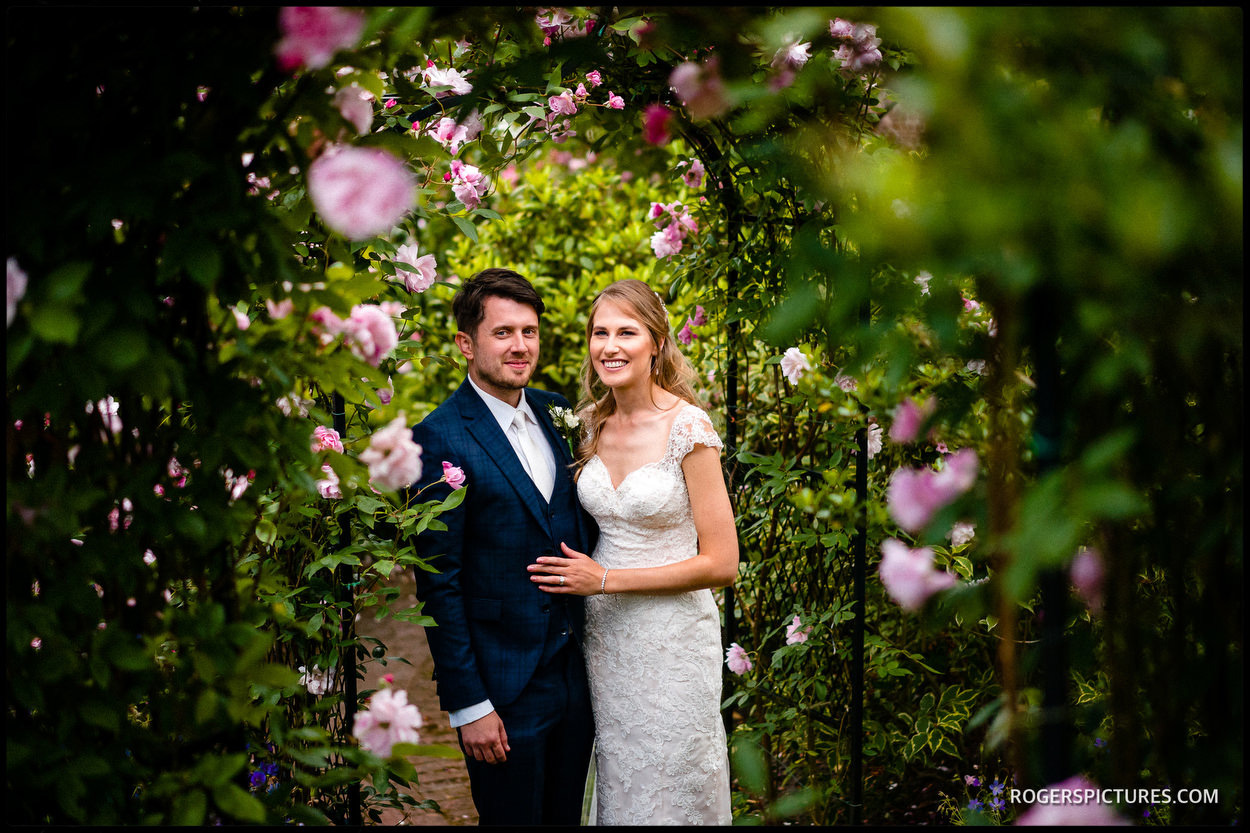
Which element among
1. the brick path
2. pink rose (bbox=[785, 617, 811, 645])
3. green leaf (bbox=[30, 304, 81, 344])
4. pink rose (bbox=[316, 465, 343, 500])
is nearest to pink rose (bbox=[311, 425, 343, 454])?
pink rose (bbox=[316, 465, 343, 500])

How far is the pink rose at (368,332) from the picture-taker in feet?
4.39

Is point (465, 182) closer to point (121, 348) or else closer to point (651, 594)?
point (651, 594)

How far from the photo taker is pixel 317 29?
41.4 inches

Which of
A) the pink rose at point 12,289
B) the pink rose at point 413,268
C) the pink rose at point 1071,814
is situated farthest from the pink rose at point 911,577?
the pink rose at point 413,268

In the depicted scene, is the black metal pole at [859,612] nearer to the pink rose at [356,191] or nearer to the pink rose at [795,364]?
the pink rose at [795,364]

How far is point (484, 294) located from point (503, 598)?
944 mm

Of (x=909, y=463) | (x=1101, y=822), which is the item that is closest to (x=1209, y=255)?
(x=1101, y=822)

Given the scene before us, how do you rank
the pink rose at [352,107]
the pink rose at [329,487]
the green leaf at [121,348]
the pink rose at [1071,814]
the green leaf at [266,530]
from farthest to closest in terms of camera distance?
the pink rose at [329,487], the green leaf at [266,530], the pink rose at [352,107], the green leaf at [121,348], the pink rose at [1071,814]

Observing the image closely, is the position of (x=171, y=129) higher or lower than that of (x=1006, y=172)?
higher

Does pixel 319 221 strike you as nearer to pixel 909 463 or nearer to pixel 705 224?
pixel 705 224

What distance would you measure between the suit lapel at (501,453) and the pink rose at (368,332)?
3.45ft

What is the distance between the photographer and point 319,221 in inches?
84.8

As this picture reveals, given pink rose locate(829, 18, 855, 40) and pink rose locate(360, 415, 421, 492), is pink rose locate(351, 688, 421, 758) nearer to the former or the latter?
pink rose locate(360, 415, 421, 492)

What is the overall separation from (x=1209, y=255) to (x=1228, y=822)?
2.80ft
